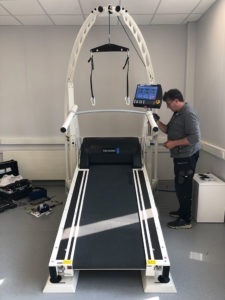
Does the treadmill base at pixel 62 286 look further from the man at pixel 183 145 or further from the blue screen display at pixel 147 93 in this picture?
the blue screen display at pixel 147 93

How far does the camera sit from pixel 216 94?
350 cm

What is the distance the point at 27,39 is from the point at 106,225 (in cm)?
356

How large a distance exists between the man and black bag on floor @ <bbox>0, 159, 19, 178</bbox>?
279 cm

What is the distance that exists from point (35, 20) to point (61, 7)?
2.45 feet

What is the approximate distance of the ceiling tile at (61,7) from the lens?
339 centimetres

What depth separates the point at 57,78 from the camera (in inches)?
177

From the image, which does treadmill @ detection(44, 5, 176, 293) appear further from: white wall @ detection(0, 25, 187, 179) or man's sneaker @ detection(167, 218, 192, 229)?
white wall @ detection(0, 25, 187, 179)

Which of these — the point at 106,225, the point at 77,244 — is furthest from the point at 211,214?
the point at 77,244

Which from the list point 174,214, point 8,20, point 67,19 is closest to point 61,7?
point 67,19

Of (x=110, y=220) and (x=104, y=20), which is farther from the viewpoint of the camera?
(x=104, y=20)

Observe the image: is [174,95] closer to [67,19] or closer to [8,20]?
[67,19]

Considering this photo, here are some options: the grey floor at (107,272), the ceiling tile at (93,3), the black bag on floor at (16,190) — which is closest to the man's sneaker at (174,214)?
the grey floor at (107,272)

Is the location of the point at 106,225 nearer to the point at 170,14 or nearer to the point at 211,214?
the point at 211,214

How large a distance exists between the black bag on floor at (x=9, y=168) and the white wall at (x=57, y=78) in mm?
254
